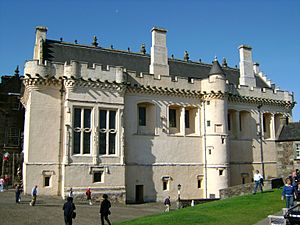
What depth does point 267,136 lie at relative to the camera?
40219mm

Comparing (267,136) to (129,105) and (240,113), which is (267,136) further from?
(129,105)

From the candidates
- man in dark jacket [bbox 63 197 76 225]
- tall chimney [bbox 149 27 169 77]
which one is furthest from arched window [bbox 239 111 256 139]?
man in dark jacket [bbox 63 197 76 225]

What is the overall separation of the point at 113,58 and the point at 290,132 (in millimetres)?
21033

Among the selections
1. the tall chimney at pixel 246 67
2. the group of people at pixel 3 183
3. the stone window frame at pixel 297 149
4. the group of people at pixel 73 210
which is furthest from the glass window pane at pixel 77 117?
the stone window frame at pixel 297 149

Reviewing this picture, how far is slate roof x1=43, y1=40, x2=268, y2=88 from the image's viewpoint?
106ft

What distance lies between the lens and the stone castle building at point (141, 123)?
2798 cm

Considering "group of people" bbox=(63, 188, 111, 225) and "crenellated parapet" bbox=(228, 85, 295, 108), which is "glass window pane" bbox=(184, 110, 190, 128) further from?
"group of people" bbox=(63, 188, 111, 225)

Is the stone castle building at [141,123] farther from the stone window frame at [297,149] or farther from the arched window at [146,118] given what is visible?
the stone window frame at [297,149]

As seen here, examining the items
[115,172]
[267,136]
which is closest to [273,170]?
[267,136]

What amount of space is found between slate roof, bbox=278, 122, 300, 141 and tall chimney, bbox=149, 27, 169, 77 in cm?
1548

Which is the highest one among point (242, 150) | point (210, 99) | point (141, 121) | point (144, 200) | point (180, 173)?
point (210, 99)

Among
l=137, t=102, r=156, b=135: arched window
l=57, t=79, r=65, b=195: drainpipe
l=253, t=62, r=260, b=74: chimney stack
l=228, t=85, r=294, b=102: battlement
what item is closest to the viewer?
l=57, t=79, r=65, b=195: drainpipe

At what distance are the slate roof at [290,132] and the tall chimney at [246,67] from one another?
6.15m

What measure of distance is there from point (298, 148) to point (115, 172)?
20.1 m
